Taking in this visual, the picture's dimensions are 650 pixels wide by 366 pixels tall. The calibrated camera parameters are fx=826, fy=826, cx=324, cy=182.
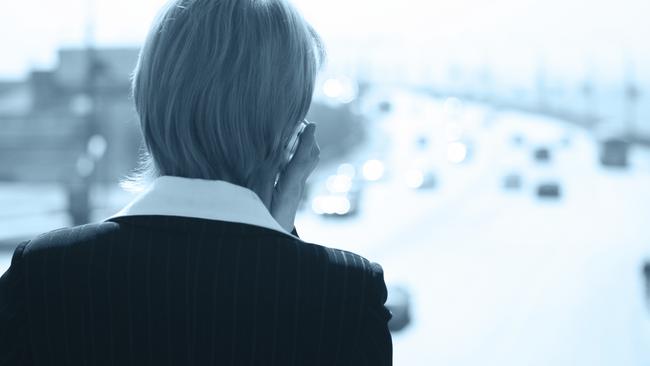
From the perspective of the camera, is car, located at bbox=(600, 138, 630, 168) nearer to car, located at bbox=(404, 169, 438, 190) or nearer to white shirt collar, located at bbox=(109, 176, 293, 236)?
car, located at bbox=(404, 169, 438, 190)

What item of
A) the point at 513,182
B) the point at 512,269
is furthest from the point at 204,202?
the point at 513,182

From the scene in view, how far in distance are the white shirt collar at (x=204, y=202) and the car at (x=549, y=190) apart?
36.6 meters

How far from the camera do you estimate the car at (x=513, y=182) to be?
40.9 m

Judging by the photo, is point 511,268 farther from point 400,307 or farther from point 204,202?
point 204,202

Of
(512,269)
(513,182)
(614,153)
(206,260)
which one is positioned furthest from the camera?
(614,153)

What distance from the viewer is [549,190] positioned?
36.8 m

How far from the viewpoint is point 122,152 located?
135 feet

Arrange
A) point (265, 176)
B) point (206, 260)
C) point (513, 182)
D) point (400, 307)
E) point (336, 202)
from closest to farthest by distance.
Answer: point (206, 260), point (265, 176), point (400, 307), point (336, 202), point (513, 182)

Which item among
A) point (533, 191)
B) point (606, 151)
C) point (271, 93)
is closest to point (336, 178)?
point (533, 191)

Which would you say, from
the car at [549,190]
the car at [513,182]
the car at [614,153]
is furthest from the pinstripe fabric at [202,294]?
the car at [614,153]

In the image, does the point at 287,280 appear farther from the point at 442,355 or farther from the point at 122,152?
the point at 122,152

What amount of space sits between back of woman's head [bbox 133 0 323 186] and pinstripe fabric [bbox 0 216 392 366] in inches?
4.6

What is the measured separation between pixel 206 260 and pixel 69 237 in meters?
0.20

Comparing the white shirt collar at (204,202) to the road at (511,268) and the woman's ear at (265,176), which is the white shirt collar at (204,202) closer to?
the woman's ear at (265,176)
